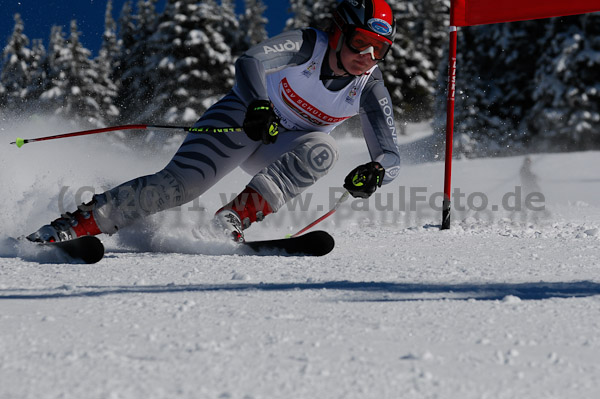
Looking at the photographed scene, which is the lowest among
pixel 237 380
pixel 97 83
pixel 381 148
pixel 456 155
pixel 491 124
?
pixel 237 380

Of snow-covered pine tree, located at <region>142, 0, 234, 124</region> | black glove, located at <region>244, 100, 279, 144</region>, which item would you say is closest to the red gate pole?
black glove, located at <region>244, 100, 279, 144</region>


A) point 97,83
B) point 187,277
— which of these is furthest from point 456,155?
point 97,83

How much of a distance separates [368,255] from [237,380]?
5.93 ft

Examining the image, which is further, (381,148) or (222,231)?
(381,148)

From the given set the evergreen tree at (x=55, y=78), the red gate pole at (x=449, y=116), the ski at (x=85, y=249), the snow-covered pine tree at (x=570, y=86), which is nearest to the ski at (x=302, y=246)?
the ski at (x=85, y=249)

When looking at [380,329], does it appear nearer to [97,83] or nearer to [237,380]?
[237,380]

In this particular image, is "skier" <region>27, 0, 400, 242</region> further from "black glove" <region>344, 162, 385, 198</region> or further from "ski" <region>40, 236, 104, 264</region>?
"ski" <region>40, 236, 104, 264</region>

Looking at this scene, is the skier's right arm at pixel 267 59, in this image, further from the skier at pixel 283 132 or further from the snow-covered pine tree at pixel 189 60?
the snow-covered pine tree at pixel 189 60

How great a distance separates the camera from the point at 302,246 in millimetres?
2812

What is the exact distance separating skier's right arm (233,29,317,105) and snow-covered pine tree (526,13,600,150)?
1646 centimetres

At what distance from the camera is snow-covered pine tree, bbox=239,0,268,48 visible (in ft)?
105

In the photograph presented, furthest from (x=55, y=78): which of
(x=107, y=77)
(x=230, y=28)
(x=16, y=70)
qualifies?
(x=230, y=28)

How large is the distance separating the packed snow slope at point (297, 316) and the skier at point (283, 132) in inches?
9.3

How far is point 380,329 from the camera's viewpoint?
1.46 m
